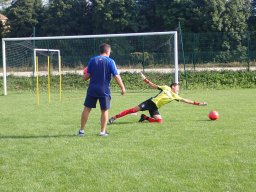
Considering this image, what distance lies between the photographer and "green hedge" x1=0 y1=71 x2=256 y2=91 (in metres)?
26.1

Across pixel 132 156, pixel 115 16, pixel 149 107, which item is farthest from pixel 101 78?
pixel 115 16

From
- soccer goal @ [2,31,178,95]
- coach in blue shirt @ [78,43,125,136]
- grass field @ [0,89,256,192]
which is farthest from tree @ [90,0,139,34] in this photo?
coach in blue shirt @ [78,43,125,136]

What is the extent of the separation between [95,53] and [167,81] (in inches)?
189

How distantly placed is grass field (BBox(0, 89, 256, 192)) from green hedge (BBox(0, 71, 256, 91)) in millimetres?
15367

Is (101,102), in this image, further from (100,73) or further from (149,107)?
(149,107)

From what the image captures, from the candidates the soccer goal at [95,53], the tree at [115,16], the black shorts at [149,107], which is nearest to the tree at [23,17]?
the tree at [115,16]

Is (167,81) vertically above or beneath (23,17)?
beneath

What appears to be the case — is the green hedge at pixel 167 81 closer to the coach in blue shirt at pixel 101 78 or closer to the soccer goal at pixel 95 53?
the soccer goal at pixel 95 53

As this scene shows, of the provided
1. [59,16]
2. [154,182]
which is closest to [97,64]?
[154,182]

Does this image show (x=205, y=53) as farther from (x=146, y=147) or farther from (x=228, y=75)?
(x=146, y=147)

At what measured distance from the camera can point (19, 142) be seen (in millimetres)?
8055

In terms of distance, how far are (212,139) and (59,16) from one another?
139 ft

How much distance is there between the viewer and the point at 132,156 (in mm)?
6629

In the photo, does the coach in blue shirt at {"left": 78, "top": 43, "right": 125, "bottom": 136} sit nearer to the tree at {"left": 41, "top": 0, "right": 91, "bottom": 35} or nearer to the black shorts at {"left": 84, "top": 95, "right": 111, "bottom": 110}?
the black shorts at {"left": 84, "top": 95, "right": 111, "bottom": 110}
